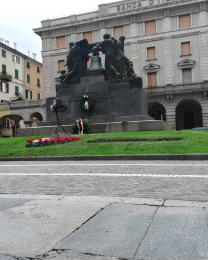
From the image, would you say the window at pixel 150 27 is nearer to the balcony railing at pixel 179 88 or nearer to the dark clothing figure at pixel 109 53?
the balcony railing at pixel 179 88

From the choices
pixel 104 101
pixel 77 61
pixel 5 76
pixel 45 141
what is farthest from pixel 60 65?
pixel 45 141

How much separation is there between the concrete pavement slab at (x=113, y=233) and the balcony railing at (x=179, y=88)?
4024cm

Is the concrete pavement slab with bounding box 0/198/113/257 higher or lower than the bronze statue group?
lower

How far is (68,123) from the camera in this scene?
75.9ft

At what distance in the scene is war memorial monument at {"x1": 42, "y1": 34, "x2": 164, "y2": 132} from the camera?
21.4m

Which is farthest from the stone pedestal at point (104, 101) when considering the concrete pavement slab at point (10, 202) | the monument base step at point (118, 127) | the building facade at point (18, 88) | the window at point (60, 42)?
the window at point (60, 42)

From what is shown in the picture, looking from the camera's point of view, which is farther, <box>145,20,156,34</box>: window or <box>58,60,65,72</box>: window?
<box>58,60,65,72</box>: window

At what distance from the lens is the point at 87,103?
72.5 feet

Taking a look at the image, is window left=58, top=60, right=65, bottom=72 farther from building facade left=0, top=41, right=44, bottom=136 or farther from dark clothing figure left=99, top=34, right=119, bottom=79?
dark clothing figure left=99, top=34, right=119, bottom=79

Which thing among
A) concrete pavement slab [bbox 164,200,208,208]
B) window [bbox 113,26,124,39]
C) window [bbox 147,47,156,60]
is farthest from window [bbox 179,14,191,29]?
concrete pavement slab [bbox 164,200,208,208]

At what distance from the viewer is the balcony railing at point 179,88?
42.7 metres

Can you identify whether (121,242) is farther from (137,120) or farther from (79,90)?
(79,90)

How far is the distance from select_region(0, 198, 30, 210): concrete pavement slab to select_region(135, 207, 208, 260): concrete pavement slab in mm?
2268

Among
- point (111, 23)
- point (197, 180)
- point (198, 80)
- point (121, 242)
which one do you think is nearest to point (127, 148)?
point (197, 180)
